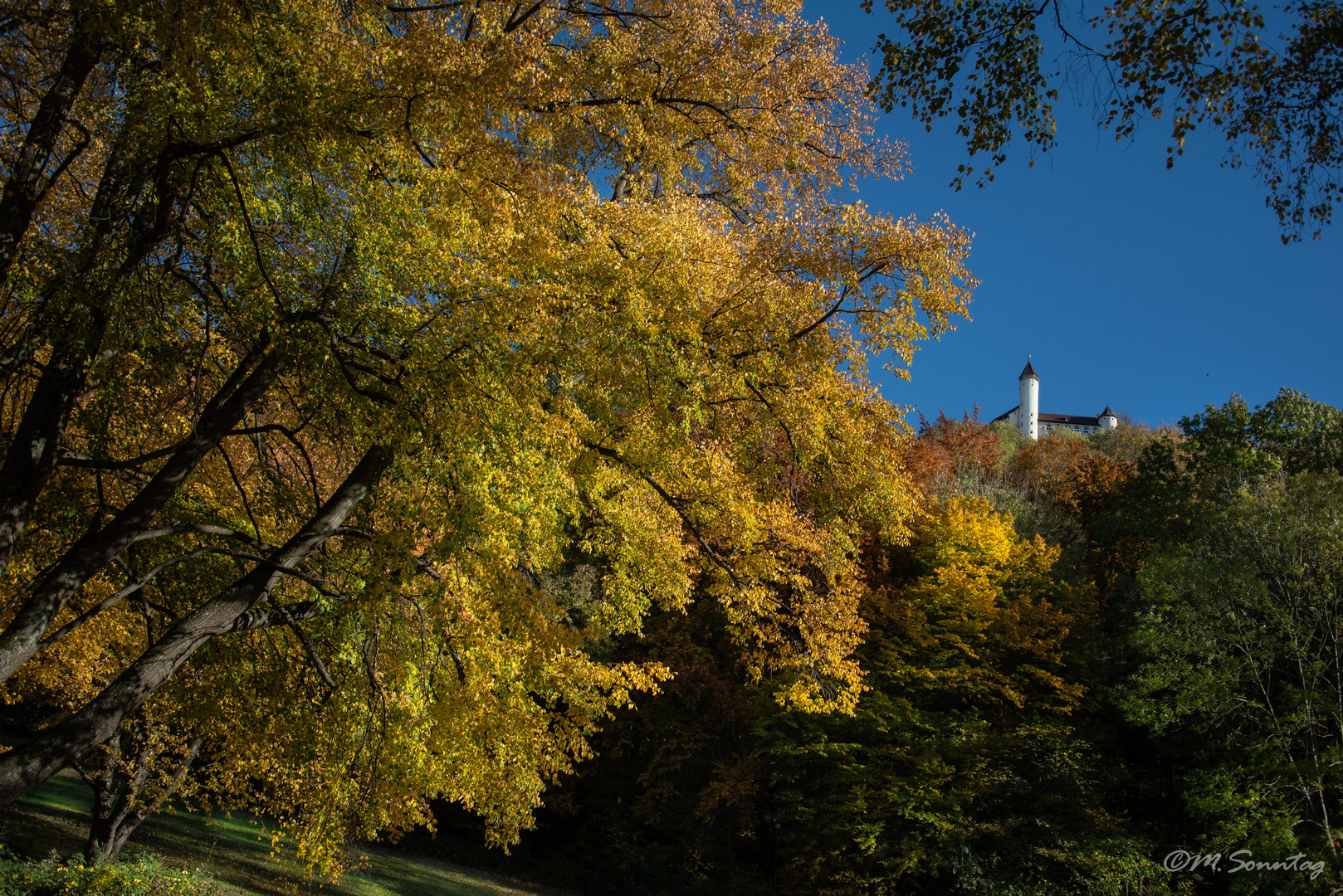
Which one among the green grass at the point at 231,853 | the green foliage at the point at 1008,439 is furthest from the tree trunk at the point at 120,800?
the green foliage at the point at 1008,439

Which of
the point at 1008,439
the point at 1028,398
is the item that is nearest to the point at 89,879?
the point at 1008,439

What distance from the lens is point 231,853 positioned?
1898 cm

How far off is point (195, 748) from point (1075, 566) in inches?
1066

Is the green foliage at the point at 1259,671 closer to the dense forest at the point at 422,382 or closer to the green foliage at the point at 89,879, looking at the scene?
the dense forest at the point at 422,382

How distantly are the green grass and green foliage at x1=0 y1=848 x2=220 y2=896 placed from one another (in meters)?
1.43

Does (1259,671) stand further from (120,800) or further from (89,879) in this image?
(120,800)

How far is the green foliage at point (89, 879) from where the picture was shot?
28.7 ft

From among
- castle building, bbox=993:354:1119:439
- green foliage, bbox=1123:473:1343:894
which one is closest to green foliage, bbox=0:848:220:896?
green foliage, bbox=1123:473:1343:894

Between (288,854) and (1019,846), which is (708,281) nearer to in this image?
(1019,846)

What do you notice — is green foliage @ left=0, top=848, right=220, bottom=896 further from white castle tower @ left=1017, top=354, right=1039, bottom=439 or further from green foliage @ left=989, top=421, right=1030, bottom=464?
white castle tower @ left=1017, top=354, right=1039, bottom=439

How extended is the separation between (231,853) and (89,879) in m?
11.8

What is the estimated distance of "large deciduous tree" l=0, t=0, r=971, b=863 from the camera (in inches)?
218

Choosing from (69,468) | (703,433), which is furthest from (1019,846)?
(69,468)

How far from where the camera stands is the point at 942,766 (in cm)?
1759
